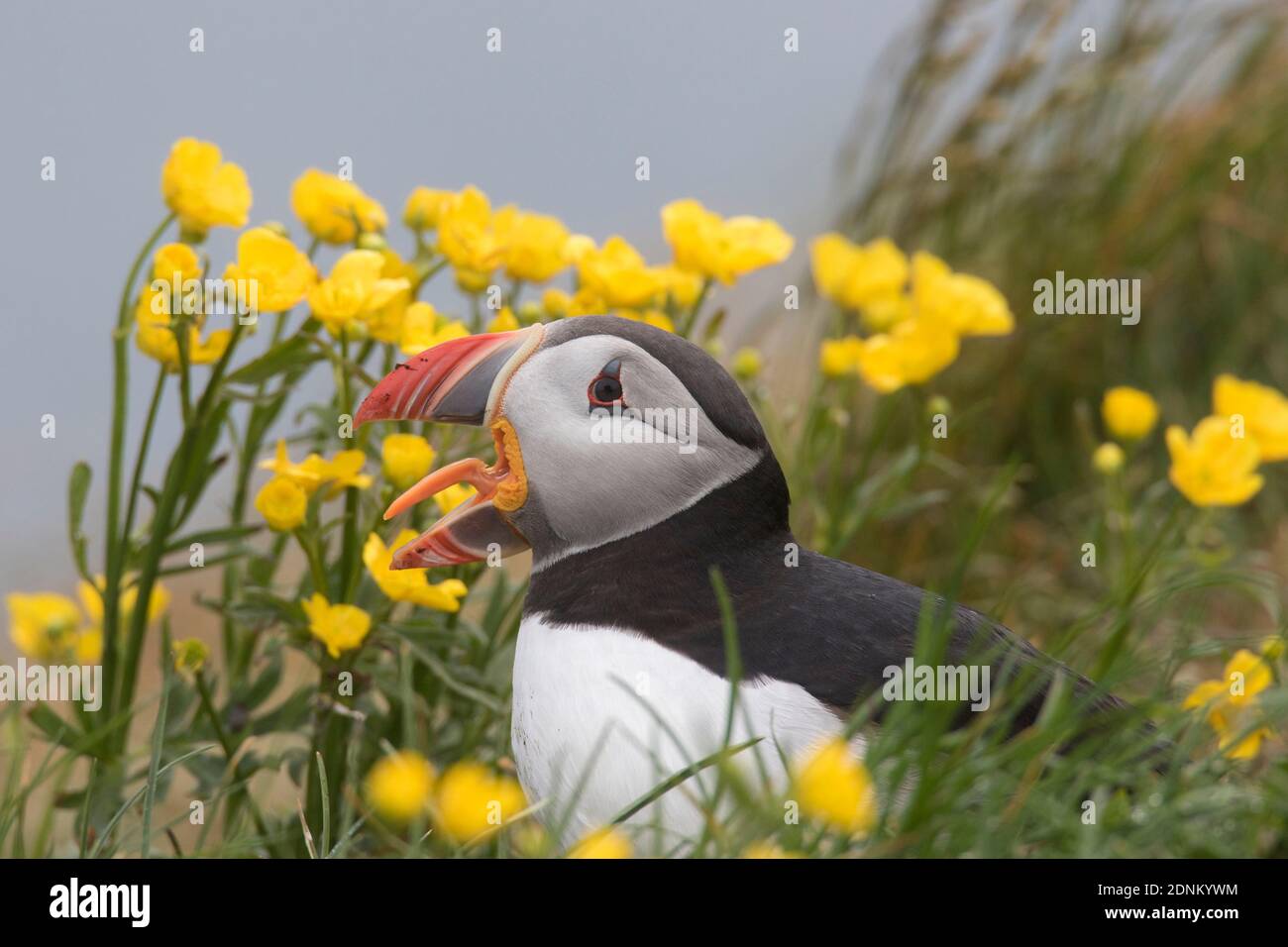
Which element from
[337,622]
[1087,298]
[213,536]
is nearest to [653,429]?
[337,622]

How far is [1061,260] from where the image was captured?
5039 mm

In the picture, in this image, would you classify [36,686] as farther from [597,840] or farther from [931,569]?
[931,569]

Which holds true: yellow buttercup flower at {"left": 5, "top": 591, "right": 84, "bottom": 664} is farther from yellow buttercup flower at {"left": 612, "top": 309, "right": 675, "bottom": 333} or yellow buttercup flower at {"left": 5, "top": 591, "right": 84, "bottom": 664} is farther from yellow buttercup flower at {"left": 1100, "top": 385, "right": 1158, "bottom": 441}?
yellow buttercup flower at {"left": 1100, "top": 385, "right": 1158, "bottom": 441}

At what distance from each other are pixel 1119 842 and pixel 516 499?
963mm

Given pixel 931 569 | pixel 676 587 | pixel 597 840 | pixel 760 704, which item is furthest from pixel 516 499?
pixel 931 569

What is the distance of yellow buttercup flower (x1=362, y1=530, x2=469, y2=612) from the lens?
2.26 m

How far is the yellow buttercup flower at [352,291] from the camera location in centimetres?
232

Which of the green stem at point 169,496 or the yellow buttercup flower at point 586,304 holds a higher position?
the yellow buttercup flower at point 586,304

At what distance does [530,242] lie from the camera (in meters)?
2.73

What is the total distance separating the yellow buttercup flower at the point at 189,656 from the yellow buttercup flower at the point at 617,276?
3.14 feet

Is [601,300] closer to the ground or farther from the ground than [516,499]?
farther from the ground

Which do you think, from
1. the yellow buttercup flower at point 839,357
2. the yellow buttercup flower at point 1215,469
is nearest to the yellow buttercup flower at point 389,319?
the yellow buttercup flower at point 839,357
